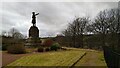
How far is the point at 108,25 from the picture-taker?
55000 mm

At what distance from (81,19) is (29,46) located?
28173 millimetres

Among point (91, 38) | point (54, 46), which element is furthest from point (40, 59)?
point (91, 38)

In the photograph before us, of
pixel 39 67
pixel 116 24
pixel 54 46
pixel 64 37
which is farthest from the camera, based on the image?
pixel 64 37

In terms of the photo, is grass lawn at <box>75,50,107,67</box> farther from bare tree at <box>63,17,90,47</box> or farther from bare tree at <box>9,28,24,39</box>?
bare tree at <box>9,28,24,39</box>

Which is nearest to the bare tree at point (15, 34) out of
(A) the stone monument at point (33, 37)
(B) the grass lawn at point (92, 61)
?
(A) the stone monument at point (33, 37)

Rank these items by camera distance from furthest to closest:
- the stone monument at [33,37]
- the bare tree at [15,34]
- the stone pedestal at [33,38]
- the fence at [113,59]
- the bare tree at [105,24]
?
the bare tree at [15,34] → the bare tree at [105,24] → the stone monument at [33,37] → the stone pedestal at [33,38] → the fence at [113,59]

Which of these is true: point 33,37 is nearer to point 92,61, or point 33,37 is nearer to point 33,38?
→ point 33,38

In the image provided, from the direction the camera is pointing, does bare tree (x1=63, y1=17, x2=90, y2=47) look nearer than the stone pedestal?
No

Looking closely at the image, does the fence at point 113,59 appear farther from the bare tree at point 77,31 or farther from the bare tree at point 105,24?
the bare tree at point 77,31

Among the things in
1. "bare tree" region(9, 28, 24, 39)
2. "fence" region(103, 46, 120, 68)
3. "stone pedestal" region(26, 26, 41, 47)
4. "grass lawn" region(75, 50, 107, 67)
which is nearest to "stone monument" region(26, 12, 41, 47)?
"stone pedestal" region(26, 26, 41, 47)

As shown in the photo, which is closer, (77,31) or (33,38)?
(33,38)

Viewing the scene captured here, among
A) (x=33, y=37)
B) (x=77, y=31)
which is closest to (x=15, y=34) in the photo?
(x=77, y=31)

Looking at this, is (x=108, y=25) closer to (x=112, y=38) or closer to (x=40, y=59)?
(x=112, y=38)

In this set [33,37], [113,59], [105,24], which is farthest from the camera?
[105,24]
